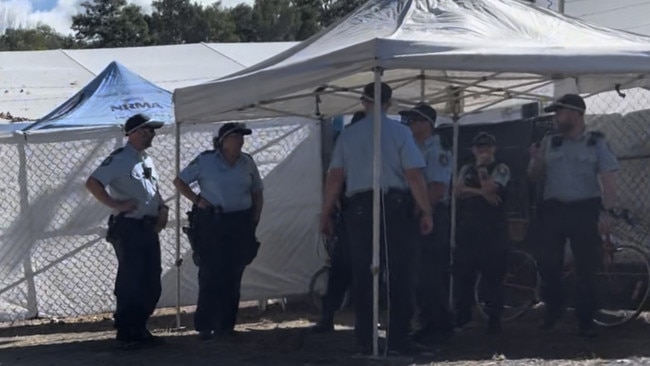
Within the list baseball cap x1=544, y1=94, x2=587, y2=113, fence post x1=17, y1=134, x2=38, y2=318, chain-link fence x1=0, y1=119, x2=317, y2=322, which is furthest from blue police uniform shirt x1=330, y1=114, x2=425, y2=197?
fence post x1=17, y1=134, x2=38, y2=318

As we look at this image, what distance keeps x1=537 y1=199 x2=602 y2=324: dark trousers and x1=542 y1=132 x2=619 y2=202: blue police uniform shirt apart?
8 cm

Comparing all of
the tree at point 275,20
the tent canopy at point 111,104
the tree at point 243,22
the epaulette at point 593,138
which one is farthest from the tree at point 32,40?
the epaulette at point 593,138

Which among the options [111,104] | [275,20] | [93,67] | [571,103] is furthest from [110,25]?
[571,103]

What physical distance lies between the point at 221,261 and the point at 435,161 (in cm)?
209

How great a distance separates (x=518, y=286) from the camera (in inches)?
437

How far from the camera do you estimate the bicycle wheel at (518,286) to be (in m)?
11.0

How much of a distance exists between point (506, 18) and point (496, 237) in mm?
2042

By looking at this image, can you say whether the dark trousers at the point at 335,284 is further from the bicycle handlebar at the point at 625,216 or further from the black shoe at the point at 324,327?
the bicycle handlebar at the point at 625,216

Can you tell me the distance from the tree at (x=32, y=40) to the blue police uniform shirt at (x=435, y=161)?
149ft

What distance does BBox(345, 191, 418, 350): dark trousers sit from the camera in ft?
29.3

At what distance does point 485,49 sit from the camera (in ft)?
28.5

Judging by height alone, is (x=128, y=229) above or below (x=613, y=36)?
below

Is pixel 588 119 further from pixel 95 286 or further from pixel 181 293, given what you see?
pixel 95 286

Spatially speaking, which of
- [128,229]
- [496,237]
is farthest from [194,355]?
[496,237]
